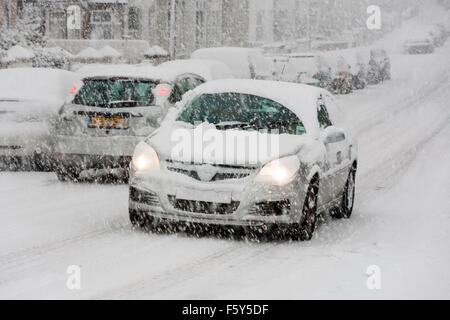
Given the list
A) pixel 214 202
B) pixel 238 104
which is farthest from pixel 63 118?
pixel 214 202

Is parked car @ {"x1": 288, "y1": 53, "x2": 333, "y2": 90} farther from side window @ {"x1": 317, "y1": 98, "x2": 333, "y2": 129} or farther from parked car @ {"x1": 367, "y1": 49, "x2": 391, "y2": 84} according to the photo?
side window @ {"x1": 317, "y1": 98, "x2": 333, "y2": 129}

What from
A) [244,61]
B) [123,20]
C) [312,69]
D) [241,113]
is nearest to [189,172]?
[241,113]

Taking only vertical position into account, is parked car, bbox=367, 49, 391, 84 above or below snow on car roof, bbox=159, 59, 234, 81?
below

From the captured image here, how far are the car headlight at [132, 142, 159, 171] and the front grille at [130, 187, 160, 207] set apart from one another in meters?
0.23

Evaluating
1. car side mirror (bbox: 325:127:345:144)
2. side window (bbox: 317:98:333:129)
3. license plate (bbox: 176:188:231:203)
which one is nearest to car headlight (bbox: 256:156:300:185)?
license plate (bbox: 176:188:231:203)

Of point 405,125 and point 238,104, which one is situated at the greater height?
point 238,104

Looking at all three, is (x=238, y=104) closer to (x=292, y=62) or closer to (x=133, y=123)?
(x=133, y=123)

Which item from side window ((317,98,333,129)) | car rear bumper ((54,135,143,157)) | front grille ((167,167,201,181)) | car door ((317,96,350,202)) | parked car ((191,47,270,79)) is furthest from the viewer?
parked car ((191,47,270,79))

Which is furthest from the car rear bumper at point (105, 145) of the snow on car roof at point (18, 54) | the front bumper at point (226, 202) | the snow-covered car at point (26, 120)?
the snow on car roof at point (18, 54)

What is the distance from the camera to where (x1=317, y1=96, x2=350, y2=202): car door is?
1045 cm

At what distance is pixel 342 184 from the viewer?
37.1 feet

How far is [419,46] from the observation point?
2751 inches

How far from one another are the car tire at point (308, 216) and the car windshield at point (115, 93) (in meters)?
4.01
